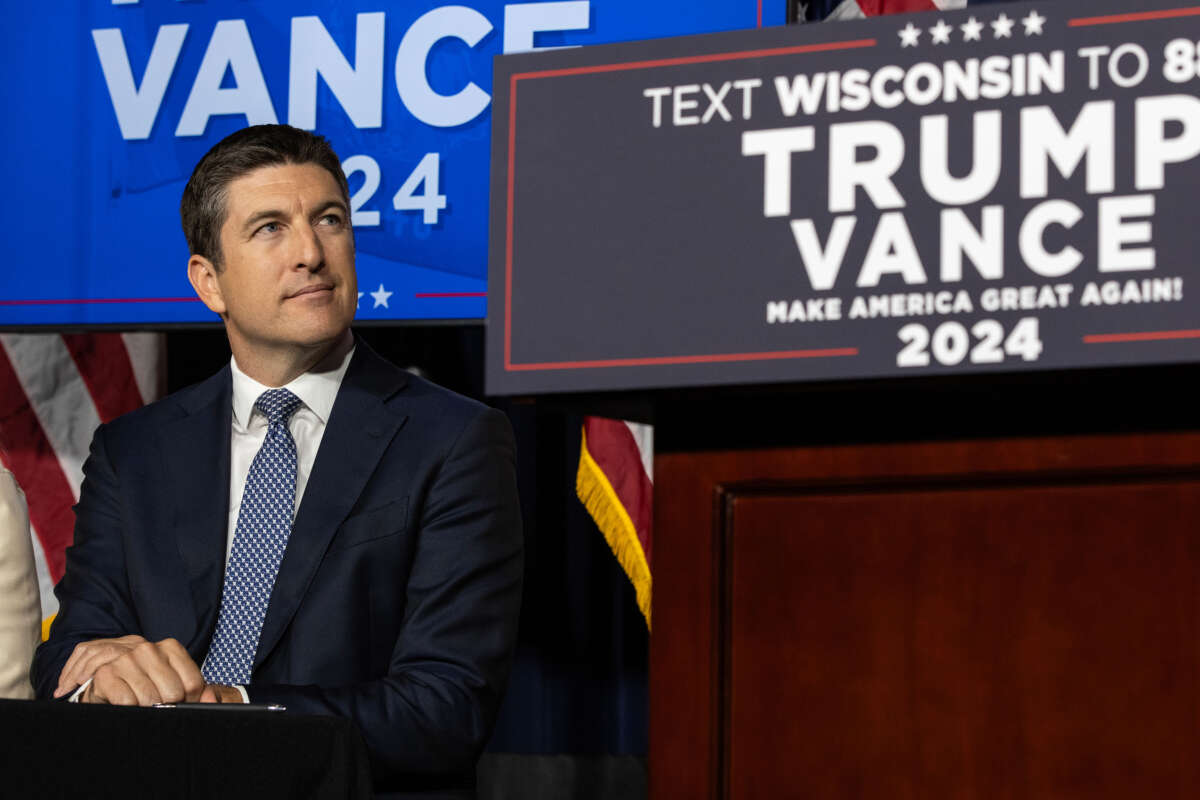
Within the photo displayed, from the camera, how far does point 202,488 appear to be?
7.20ft

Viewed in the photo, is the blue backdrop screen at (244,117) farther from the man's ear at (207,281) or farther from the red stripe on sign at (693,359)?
the red stripe on sign at (693,359)

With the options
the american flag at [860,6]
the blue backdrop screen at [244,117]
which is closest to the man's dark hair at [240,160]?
the blue backdrop screen at [244,117]

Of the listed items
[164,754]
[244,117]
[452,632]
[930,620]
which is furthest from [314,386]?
[930,620]

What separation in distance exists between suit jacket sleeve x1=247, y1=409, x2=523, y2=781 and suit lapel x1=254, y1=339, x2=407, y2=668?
0.31 ft

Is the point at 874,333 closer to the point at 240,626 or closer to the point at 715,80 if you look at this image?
the point at 715,80

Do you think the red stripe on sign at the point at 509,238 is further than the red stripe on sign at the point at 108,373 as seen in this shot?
No

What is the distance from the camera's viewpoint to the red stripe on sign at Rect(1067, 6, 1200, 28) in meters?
1.00

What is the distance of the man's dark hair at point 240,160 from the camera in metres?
2.29

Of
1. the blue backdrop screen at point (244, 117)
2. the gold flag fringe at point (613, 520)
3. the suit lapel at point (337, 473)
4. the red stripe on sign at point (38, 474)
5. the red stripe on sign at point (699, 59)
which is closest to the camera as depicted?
the red stripe on sign at point (699, 59)

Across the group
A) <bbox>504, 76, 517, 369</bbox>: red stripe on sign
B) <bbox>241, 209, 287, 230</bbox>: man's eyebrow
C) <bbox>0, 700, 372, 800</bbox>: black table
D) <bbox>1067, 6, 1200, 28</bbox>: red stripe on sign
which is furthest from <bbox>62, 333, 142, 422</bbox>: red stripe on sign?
<bbox>1067, 6, 1200, 28</bbox>: red stripe on sign

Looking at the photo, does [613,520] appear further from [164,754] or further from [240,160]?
[164,754]

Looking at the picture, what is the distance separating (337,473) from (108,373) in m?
1.81

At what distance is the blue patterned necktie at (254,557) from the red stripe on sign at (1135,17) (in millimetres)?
1342

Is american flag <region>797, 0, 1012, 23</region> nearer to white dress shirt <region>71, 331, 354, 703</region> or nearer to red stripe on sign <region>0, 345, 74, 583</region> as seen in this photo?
white dress shirt <region>71, 331, 354, 703</region>
